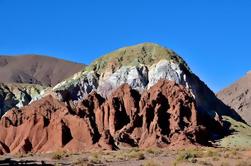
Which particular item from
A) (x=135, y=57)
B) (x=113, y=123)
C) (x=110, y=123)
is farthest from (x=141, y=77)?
(x=113, y=123)

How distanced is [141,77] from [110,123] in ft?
150

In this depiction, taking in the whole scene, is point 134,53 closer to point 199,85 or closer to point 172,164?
point 199,85

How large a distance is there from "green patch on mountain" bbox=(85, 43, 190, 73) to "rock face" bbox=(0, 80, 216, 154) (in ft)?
145

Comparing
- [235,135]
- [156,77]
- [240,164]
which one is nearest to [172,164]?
[240,164]

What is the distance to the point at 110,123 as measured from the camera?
108 m

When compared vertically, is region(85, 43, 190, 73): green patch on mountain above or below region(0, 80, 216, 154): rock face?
above

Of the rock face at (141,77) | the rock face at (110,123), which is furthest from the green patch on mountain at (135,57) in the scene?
the rock face at (110,123)

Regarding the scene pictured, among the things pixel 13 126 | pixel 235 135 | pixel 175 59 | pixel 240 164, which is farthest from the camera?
pixel 175 59

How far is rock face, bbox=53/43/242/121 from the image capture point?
493 ft

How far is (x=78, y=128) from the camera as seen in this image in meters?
95.4

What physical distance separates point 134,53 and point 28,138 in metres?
76.7

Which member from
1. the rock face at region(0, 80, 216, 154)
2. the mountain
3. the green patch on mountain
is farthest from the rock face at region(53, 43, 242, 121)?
the rock face at region(0, 80, 216, 154)

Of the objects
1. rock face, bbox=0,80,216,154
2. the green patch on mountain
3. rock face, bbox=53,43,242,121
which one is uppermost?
the green patch on mountain

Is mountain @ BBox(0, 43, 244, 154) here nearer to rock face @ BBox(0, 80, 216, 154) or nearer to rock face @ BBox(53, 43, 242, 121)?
rock face @ BBox(0, 80, 216, 154)
